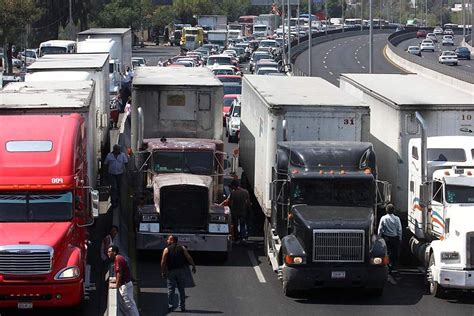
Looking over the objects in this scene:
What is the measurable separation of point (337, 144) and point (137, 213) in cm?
454

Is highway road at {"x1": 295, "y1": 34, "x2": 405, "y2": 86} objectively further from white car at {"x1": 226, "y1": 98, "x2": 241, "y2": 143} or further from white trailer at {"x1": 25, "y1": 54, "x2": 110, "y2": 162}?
white trailer at {"x1": 25, "y1": 54, "x2": 110, "y2": 162}

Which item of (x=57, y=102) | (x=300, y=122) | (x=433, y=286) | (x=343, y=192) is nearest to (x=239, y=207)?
(x=300, y=122)

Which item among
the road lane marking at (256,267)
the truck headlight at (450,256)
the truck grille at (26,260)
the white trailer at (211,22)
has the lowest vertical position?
the white trailer at (211,22)

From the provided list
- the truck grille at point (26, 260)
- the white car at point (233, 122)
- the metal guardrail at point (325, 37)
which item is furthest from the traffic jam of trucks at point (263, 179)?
the metal guardrail at point (325, 37)

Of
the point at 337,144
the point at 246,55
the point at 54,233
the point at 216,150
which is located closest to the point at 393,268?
the point at 337,144

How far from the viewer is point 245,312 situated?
71.1 ft

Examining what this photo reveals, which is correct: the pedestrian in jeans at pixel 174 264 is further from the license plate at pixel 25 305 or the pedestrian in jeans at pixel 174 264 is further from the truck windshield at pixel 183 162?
the truck windshield at pixel 183 162

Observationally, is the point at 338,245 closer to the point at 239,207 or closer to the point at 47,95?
the point at 239,207

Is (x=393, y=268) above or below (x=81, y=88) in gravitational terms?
below

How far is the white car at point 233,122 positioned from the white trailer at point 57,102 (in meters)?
13.4

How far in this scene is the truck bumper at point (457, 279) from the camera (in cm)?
2238

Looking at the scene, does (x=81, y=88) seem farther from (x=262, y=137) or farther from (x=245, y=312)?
(x=245, y=312)

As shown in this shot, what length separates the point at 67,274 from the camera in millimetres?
20594

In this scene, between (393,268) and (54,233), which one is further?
(393,268)
